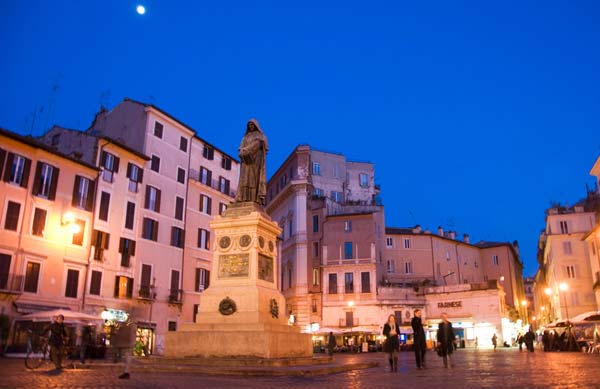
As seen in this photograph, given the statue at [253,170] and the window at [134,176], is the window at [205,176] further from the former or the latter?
the statue at [253,170]

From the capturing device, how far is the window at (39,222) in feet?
97.2

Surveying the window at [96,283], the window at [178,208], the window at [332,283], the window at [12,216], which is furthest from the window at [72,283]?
the window at [332,283]

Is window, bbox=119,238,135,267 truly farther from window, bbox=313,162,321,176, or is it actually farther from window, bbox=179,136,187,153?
window, bbox=313,162,321,176

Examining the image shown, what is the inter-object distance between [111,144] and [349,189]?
106 feet

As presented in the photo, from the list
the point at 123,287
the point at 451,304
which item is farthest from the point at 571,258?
the point at 123,287

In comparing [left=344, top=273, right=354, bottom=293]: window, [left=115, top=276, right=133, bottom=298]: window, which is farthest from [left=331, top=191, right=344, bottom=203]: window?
[left=115, top=276, right=133, bottom=298]: window

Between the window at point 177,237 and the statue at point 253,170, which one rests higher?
the window at point 177,237

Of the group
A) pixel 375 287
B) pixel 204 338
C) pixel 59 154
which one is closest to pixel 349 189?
pixel 375 287

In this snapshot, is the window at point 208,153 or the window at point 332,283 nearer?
the window at point 208,153

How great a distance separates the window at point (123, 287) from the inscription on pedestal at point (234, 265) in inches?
915

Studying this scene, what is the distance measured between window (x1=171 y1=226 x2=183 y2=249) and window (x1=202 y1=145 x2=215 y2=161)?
7795 millimetres

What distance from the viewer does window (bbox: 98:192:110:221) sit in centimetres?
3447

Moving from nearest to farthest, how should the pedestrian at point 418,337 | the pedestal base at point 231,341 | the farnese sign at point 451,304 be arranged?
1. the pedestal base at point 231,341
2. the pedestrian at point 418,337
3. the farnese sign at point 451,304

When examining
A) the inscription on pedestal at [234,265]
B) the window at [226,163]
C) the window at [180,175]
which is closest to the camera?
the inscription on pedestal at [234,265]
